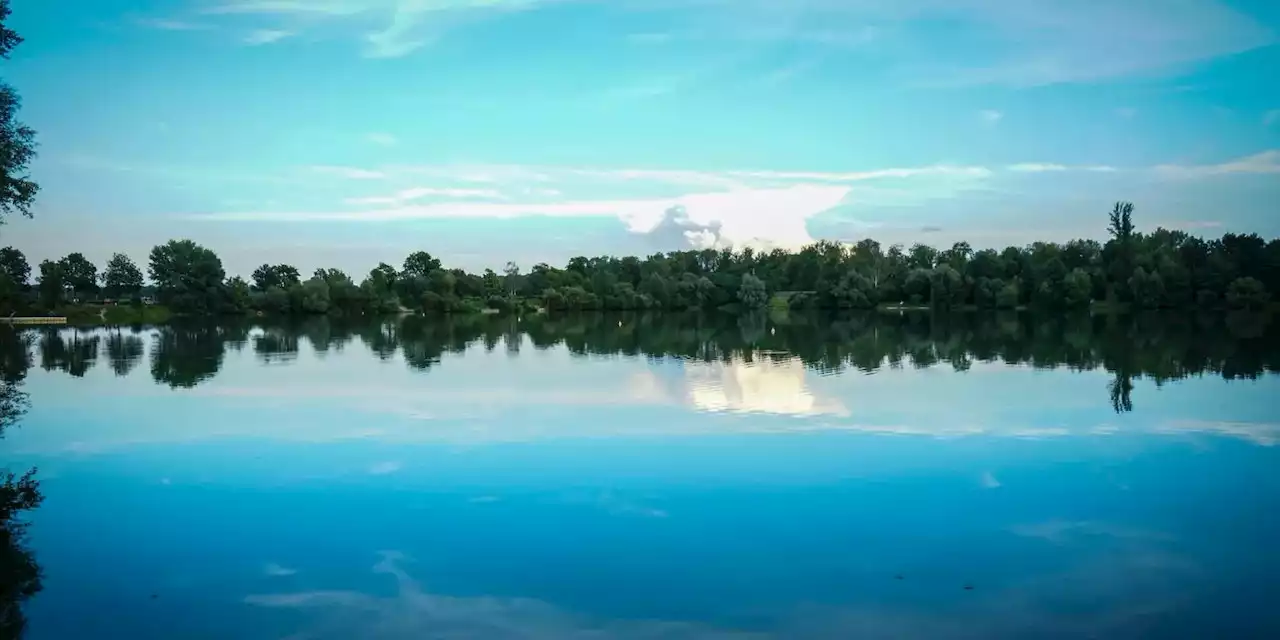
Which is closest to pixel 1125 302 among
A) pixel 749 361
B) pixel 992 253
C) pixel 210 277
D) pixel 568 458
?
pixel 992 253

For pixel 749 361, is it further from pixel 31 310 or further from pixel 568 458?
pixel 31 310

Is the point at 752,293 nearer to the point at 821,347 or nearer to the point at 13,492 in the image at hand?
the point at 821,347

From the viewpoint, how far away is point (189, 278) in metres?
96.9

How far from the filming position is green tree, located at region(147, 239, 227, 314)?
3812 inches

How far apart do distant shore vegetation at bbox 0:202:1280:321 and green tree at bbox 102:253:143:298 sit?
0.14m

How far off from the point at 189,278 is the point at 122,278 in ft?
73.5

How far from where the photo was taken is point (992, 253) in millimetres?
105250

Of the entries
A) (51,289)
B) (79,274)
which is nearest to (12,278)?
(51,289)

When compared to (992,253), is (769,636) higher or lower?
lower

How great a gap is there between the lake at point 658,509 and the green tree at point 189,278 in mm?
78867

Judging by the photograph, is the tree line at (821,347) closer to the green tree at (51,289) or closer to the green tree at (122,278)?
the green tree at (51,289)

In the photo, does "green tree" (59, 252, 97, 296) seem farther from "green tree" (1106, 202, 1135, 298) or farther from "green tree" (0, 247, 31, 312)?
"green tree" (1106, 202, 1135, 298)

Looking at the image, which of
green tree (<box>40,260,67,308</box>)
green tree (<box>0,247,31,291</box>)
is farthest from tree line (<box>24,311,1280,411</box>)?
green tree (<box>0,247,31,291</box>)

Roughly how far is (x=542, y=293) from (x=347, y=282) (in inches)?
1003
